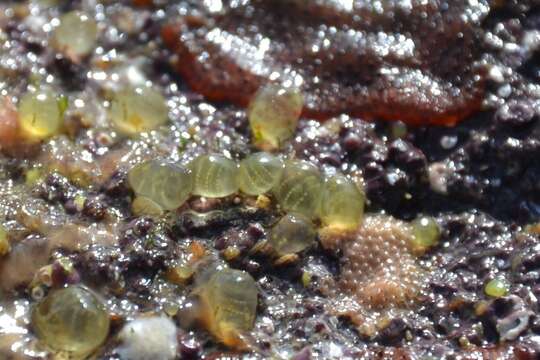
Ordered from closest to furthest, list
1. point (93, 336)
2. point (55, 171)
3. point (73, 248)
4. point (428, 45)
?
point (93, 336) < point (73, 248) < point (55, 171) < point (428, 45)

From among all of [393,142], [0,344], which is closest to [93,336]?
[0,344]

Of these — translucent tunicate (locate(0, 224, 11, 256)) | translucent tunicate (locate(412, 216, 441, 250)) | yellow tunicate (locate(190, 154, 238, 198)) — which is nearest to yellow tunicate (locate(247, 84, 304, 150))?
yellow tunicate (locate(190, 154, 238, 198))

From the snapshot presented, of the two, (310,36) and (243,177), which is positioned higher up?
(310,36)

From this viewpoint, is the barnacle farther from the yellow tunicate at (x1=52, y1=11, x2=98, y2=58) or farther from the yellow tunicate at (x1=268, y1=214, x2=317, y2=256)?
the yellow tunicate at (x1=52, y1=11, x2=98, y2=58)

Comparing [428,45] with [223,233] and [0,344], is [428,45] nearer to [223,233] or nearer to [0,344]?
[223,233]

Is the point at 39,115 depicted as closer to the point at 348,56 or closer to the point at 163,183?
the point at 163,183

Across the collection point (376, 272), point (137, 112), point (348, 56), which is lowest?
point (376, 272)

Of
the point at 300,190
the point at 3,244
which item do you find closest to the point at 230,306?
the point at 300,190
